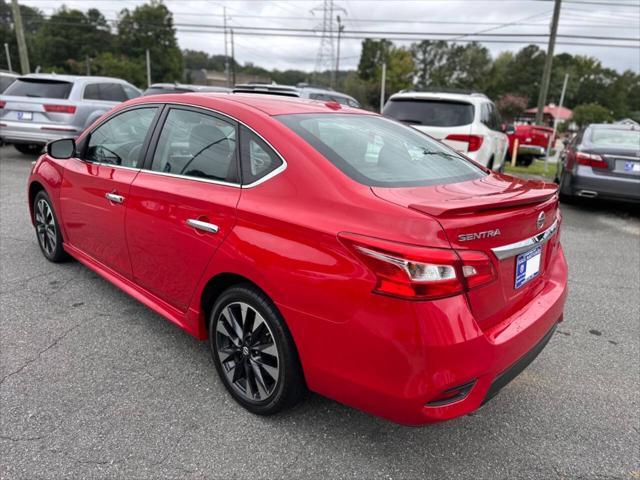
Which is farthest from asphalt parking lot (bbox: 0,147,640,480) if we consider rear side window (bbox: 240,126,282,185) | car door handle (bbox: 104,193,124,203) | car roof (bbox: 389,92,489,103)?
car roof (bbox: 389,92,489,103)

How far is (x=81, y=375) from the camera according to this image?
275cm

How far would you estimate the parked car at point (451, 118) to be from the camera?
24.3ft

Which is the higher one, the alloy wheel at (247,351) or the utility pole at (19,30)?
the utility pole at (19,30)

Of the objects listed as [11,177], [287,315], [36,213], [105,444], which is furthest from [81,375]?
[11,177]

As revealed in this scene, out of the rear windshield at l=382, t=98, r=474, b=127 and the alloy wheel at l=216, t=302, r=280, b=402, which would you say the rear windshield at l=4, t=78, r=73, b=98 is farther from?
the alloy wheel at l=216, t=302, r=280, b=402

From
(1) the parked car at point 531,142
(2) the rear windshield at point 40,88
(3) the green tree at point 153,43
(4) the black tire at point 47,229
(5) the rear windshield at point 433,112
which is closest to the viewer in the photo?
(4) the black tire at point 47,229

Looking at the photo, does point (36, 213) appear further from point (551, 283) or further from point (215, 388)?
point (551, 283)

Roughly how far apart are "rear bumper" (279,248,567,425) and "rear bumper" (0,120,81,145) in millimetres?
8725

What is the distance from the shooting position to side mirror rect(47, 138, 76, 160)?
3664 millimetres

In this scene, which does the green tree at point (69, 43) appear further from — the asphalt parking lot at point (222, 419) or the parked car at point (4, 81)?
the asphalt parking lot at point (222, 419)

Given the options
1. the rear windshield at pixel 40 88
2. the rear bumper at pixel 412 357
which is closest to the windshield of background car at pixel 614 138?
the rear bumper at pixel 412 357

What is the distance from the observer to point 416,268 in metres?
1.78

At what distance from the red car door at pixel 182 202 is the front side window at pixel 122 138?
0.22 meters

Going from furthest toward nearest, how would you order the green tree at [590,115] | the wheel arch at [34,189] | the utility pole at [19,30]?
the green tree at [590,115] → the utility pole at [19,30] → the wheel arch at [34,189]
